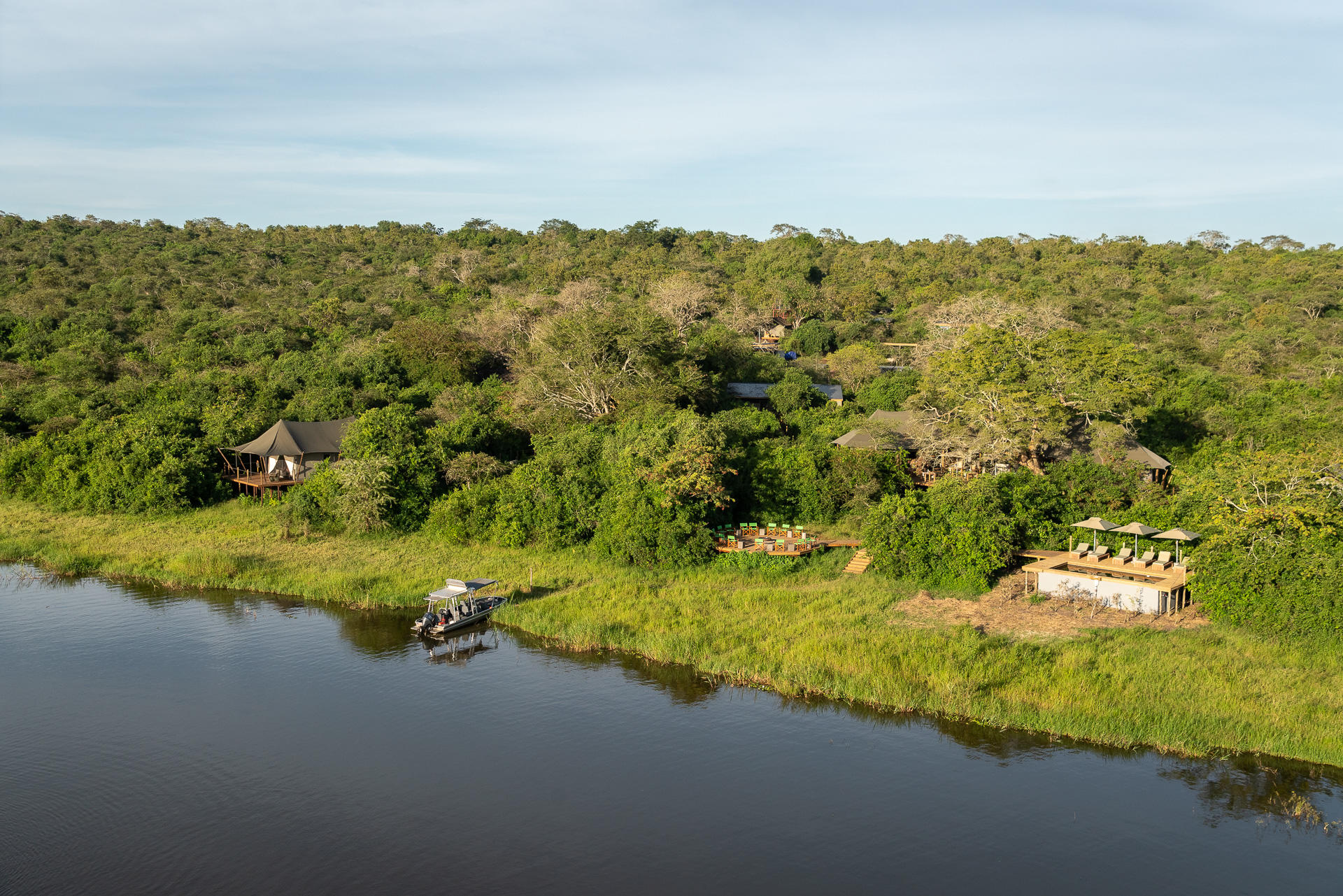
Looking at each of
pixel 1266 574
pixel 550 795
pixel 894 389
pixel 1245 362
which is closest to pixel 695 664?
pixel 550 795

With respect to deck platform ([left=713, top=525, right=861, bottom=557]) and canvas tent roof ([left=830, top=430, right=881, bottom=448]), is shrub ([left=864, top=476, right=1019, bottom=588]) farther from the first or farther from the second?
canvas tent roof ([left=830, top=430, right=881, bottom=448])

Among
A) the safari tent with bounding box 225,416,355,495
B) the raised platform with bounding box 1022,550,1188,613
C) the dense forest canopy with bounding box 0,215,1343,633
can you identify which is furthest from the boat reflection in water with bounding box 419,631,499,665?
the safari tent with bounding box 225,416,355,495

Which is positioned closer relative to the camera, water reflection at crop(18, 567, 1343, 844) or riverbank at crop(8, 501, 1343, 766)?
water reflection at crop(18, 567, 1343, 844)

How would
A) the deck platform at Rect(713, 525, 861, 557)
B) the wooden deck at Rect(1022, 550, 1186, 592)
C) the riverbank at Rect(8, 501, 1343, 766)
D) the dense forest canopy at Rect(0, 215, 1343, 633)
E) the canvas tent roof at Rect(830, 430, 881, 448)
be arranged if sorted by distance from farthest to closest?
1. the canvas tent roof at Rect(830, 430, 881, 448)
2. the deck platform at Rect(713, 525, 861, 557)
3. the dense forest canopy at Rect(0, 215, 1343, 633)
4. the wooden deck at Rect(1022, 550, 1186, 592)
5. the riverbank at Rect(8, 501, 1343, 766)

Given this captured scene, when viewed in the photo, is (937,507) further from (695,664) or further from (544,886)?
(544,886)

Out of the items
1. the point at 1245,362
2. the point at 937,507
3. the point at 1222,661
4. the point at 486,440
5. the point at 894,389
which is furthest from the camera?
the point at 1245,362

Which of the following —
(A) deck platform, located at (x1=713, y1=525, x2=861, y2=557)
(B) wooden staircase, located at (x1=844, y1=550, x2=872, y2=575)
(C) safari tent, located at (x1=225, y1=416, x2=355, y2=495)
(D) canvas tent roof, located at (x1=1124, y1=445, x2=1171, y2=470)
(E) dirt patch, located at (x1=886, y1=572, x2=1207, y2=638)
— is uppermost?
(D) canvas tent roof, located at (x1=1124, y1=445, x2=1171, y2=470)

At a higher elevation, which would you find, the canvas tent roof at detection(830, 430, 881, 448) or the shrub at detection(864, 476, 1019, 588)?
the canvas tent roof at detection(830, 430, 881, 448)
